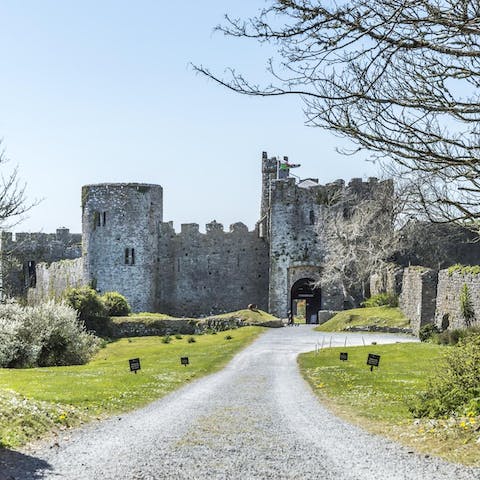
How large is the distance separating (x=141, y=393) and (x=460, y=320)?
62.4 ft

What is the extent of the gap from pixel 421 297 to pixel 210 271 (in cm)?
2681

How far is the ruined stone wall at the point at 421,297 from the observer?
41094 millimetres

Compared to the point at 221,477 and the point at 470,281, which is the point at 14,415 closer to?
the point at 221,477

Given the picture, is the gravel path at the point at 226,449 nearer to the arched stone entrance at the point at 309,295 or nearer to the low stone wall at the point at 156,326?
the low stone wall at the point at 156,326

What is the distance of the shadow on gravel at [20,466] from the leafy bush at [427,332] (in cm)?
2689

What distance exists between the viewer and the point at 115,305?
55.0 metres

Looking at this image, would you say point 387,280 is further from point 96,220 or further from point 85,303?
point 96,220

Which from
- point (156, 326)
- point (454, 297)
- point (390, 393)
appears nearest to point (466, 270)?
point (454, 297)

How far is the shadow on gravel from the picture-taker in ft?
37.1

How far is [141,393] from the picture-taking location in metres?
21.5

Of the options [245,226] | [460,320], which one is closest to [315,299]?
[245,226]

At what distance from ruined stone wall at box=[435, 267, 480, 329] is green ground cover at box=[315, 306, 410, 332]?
474 cm

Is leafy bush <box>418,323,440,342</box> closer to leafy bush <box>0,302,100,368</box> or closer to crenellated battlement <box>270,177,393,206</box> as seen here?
leafy bush <box>0,302,100,368</box>

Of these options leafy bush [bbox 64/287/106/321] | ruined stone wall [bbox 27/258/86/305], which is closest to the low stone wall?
leafy bush [bbox 64/287/106/321]
